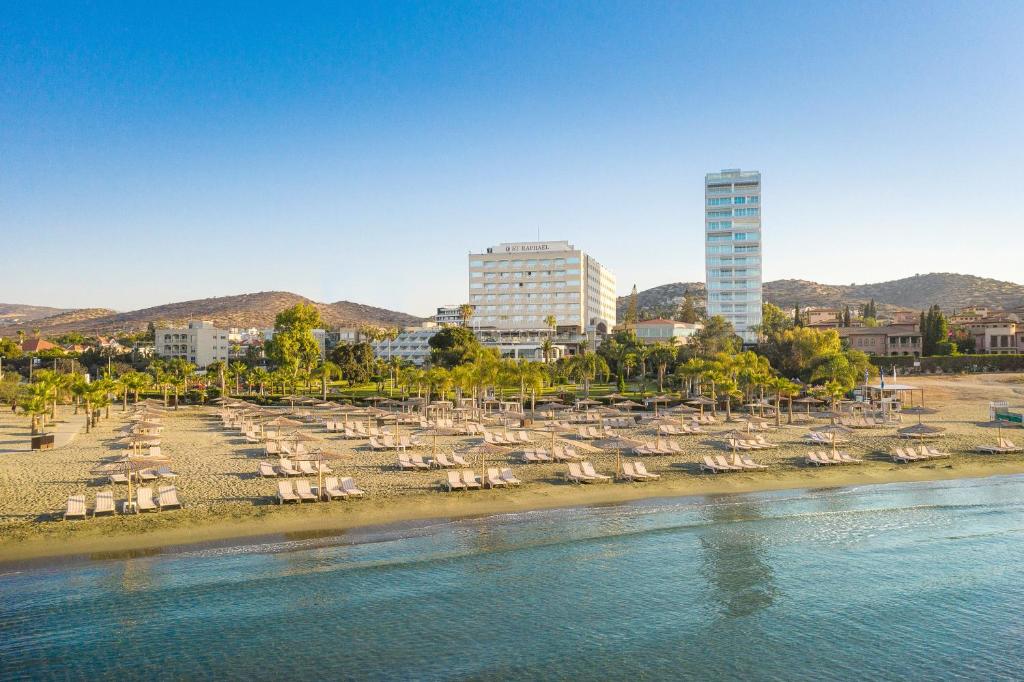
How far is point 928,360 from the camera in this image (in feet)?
262

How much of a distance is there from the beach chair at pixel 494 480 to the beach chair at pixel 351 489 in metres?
4.08

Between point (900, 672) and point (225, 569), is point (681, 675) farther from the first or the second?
point (225, 569)

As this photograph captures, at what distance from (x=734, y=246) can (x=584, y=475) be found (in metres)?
99.8

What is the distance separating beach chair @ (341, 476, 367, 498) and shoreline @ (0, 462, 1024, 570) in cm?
59

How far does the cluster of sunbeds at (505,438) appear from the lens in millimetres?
32281

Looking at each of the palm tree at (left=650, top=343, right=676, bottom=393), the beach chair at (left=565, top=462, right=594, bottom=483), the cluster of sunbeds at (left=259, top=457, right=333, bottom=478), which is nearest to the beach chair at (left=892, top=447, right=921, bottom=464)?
the beach chair at (left=565, top=462, right=594, bottom=483)

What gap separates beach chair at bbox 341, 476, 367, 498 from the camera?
22.2 metres

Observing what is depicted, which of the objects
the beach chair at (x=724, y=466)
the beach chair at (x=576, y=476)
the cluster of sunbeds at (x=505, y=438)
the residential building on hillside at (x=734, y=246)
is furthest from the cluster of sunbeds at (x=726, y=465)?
the residential building on hillside at (x=734, y=246)

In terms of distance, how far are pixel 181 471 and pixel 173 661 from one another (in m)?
14.2

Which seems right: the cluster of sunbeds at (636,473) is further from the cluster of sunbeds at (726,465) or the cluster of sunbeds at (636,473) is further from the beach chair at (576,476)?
the cluster of sunbeds at (726,465)

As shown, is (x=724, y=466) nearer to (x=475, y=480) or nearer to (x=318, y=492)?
(x=475, y=480)

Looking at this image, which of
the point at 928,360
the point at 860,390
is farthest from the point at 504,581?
the point at 928,360

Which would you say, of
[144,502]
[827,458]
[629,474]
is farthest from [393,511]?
[827,458]

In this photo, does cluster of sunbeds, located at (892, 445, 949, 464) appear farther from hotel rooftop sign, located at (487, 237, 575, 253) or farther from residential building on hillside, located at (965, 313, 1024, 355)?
hotel rooftop sign, located at (487, 237, 575, 253)
